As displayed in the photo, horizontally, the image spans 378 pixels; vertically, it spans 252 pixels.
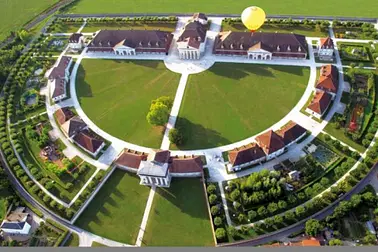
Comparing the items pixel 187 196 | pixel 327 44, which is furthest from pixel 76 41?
pixel 327 44

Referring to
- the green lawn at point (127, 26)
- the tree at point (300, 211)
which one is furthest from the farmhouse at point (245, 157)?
the green lawn at point (127, 26)

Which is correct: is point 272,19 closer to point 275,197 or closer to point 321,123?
point 321,123

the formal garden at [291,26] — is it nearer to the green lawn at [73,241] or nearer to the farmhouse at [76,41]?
the farmhouse at [76,41]

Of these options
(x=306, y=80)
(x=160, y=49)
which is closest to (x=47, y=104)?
(x=160, y=49)

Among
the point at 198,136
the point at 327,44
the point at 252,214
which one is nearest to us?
the point at 252,214

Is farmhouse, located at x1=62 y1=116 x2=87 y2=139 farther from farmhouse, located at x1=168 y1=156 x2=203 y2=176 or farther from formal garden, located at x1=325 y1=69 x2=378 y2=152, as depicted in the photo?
formal garden, located at x1=325 y1=69 x2=378 y2=152

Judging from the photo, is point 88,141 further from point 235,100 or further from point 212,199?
point 235,100
